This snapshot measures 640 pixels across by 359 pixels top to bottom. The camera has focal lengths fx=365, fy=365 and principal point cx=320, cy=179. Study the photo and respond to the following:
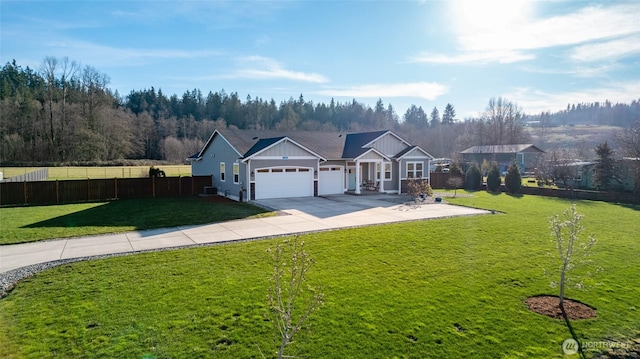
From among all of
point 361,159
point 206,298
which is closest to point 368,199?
point 361,159

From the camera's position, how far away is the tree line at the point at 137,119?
4469 centimetres

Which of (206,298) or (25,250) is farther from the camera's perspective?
(25,250)

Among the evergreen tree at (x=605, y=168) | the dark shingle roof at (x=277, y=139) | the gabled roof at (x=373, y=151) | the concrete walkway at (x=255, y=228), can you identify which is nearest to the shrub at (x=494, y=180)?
the evergreen tree at (x=605, y=168)

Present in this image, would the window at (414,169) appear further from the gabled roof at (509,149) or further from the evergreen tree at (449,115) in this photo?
the evergreen tree at (449,115)

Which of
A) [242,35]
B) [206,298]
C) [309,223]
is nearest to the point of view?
[206,298]

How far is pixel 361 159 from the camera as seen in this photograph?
2495 cm

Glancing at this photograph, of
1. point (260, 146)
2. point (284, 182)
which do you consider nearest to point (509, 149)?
point (284, 182)

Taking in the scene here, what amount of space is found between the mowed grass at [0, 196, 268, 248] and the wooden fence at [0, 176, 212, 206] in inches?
61.0

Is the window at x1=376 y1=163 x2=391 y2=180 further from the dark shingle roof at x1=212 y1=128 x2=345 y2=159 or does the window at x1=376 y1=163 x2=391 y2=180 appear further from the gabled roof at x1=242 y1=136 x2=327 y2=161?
the gabled roof at x1=242 y1=136 x2=327 y2=161

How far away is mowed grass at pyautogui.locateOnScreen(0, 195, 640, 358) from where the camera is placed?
531 centimetres

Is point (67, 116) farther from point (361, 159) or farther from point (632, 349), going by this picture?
point (632, 349)

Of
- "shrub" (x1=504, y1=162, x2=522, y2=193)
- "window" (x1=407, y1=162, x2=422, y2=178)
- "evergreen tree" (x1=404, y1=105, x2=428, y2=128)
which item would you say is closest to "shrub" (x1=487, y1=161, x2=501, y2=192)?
"shrub" (x1=504, y1=162, x2=522, y2=193)

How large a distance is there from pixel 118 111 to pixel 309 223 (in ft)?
172

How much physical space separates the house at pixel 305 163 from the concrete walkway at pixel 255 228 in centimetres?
169
